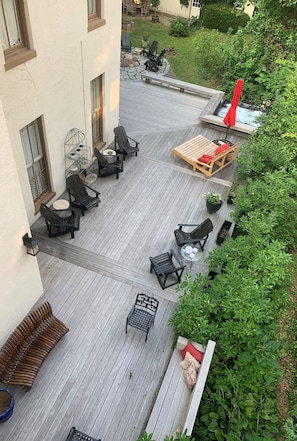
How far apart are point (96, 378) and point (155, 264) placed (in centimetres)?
274

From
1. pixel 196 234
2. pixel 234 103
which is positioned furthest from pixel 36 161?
pixel 234 103

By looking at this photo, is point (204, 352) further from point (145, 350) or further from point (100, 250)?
point (100, 250)

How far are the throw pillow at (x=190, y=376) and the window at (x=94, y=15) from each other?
8.36 meters

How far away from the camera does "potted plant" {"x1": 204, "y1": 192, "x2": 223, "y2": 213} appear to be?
10102mm

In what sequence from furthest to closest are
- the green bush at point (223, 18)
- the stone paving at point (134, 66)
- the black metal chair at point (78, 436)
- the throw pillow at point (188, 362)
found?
the green bush at point (223, 18) < the stone paving at point (134, 66) < the throw pillow at point (188, 362) < the black metal chair at point (78, 436)

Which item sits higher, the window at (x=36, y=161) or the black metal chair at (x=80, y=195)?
the window at (x=36, y=161)

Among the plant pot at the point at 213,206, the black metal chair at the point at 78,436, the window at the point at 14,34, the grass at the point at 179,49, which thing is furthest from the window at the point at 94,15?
the grass at the point at 179,49

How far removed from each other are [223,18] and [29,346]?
24822mm

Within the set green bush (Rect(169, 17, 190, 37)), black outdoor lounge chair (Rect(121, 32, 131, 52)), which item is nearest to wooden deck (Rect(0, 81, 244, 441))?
black outdoor lounge chair (Rect(121, 32, 131, 52))

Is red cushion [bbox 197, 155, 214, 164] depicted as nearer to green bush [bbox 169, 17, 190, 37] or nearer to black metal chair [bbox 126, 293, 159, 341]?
black metal chair [bbox 126, 293, 159, 341]

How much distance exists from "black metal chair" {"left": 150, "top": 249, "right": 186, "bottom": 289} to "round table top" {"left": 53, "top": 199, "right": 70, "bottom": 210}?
2757 mm

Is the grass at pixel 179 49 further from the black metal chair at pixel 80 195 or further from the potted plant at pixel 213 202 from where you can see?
the black metal chair at pixel 80 195

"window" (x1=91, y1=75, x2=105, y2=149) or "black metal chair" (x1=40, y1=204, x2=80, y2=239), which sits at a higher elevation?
"window" (x1=91, y1=75, x2=105, y2=149)

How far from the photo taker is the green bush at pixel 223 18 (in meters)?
24.0
